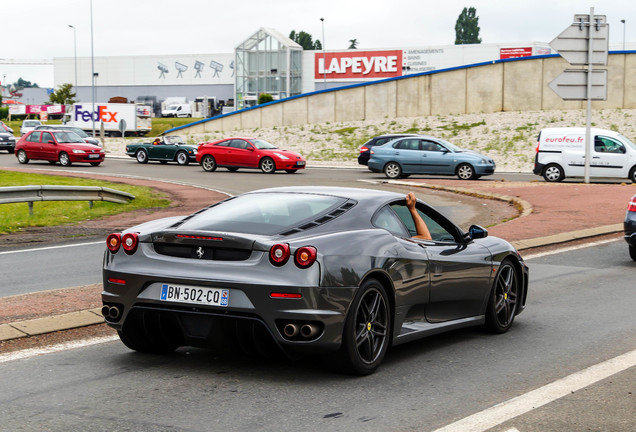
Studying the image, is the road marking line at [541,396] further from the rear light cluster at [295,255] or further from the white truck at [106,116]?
the white truck at [106,116]

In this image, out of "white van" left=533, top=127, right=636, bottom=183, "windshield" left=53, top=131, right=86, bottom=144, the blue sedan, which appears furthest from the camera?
"windshield" left=53, top=131, right=86, bottom=144

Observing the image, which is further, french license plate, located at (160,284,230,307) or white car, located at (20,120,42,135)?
white car, located at (20,120,42,135)

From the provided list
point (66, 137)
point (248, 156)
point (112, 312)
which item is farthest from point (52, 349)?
point (66, 137)

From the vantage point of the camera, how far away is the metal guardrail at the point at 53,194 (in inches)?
687

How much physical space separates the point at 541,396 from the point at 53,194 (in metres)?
14.6

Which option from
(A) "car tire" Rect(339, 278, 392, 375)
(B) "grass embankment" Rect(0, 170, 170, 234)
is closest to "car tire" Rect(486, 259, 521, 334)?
(A) "car tire" Rect(339, 278, 392, 375)

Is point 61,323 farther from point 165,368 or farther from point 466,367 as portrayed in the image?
point 466,367

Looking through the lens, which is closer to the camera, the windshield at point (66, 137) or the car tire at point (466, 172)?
the car tire at point (466, 172)

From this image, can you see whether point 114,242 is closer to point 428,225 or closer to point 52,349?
point 52,349

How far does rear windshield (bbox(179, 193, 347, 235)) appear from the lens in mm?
6164

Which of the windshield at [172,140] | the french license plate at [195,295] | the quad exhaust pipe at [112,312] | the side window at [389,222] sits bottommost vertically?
the quad exhaust pipe at [112,312]

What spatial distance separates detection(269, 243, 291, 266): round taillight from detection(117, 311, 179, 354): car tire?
2.95 ft

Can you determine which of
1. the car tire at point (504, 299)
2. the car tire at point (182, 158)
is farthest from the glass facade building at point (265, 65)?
the car tire at point (504, 299)

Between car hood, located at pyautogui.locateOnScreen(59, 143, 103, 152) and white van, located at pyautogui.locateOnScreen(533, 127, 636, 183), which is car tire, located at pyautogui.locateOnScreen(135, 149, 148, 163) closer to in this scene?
car hood, located at pyautogui.locateOnScreen(59, 143, 103, 152)
